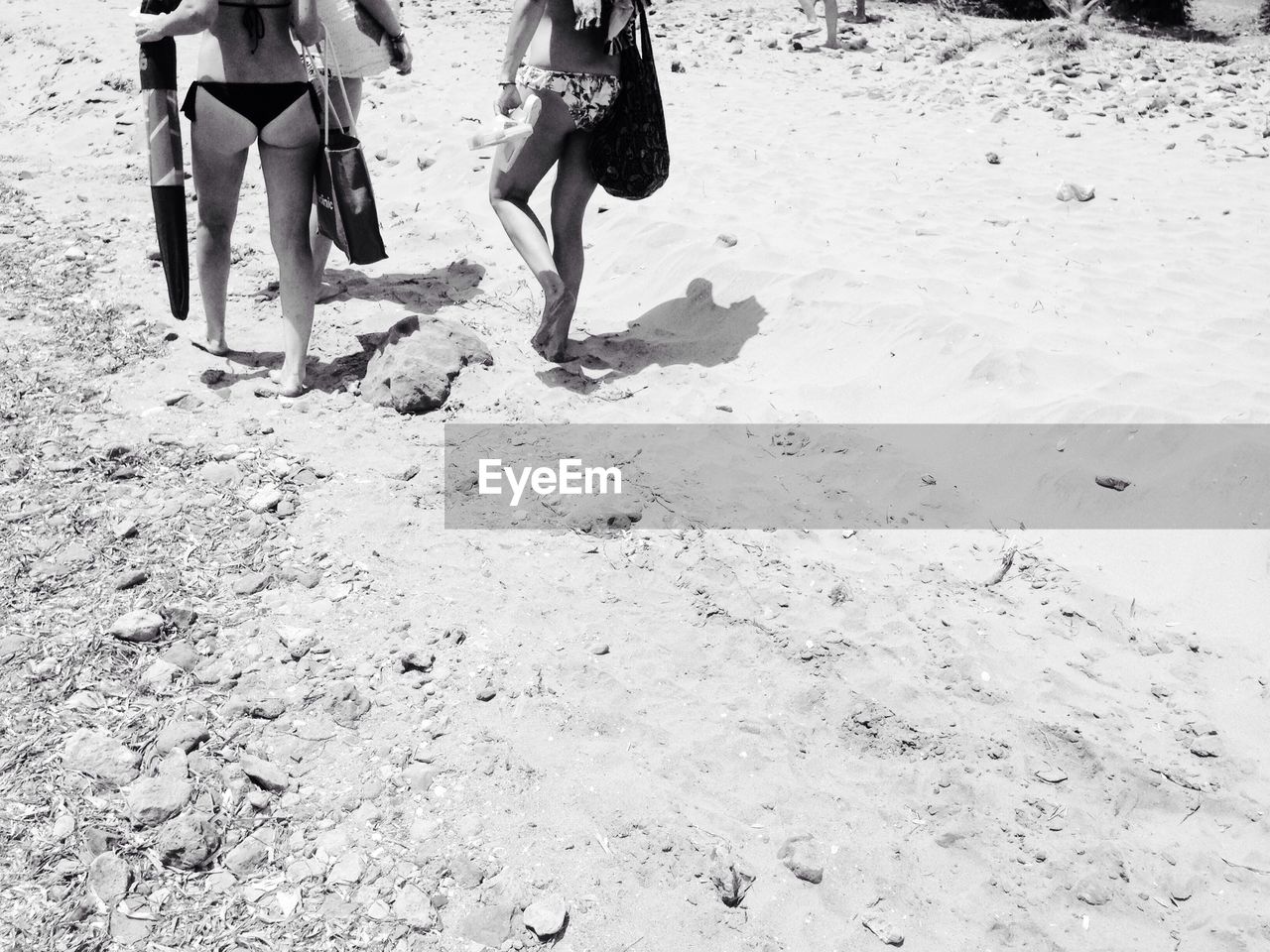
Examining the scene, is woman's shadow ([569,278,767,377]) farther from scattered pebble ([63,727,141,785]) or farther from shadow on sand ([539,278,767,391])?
scattered pebble ([63,727,141,785])

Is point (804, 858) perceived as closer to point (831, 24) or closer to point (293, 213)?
point (293, 213)

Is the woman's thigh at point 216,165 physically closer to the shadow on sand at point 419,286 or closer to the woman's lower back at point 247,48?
the woman's lower back at point 247,48

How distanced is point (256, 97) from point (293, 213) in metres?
0.42

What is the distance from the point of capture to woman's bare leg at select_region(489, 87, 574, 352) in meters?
3.88

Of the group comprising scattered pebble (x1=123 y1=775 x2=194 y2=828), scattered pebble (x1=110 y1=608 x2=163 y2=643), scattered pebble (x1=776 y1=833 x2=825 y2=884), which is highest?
scattered pebble (x1=110 y1=608 x2=163 y2=643)

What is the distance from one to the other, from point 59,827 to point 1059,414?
3321 mm

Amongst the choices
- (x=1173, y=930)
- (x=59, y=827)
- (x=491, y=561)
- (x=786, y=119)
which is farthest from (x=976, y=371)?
(x=786, y=119)

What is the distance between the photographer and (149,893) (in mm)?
2133

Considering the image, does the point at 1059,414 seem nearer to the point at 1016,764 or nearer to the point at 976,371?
the point at 976,371

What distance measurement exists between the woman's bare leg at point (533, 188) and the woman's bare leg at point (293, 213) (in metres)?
0.71

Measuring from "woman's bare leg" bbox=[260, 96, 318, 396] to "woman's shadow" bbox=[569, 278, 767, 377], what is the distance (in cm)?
112

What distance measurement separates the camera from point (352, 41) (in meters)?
4.13

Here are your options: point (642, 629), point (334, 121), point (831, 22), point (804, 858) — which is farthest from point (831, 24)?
point (804, 858)

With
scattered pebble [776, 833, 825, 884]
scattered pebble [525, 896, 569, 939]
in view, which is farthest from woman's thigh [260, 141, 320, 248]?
scattered pebble [776, 833, 825, 884]
